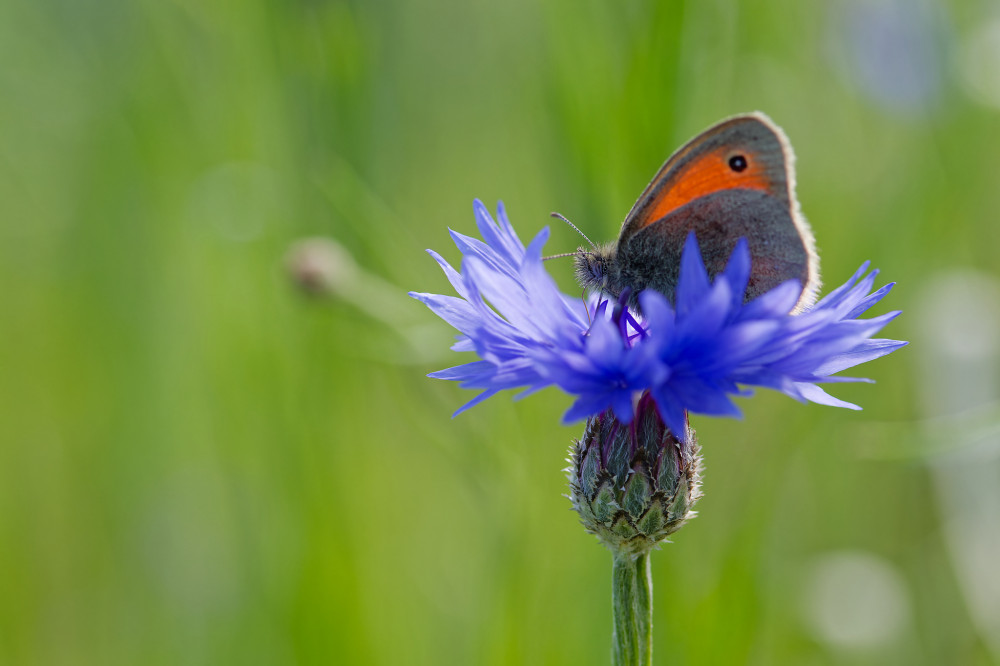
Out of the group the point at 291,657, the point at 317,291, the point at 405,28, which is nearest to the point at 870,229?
the point at 317,291

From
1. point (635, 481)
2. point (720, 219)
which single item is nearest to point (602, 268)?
point (720, 219)

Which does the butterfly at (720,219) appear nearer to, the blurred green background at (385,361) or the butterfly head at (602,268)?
the butterfly head at (602,268)

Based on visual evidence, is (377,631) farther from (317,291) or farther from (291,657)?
(317,291)

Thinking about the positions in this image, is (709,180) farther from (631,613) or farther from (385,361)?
(385,361)

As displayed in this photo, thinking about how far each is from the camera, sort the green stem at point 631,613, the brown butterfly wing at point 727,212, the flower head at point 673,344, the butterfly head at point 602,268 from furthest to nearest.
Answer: the butterfly head at point 602,268 → the brown butterfly wing at point 727,212 → the green stem at point 631,613 → the flower head at point 673,344

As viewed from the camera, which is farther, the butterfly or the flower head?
the butterfly

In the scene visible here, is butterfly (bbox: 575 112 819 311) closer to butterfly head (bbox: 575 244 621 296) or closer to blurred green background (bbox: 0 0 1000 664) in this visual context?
butterfly head (bbox: 575 244 621 296)

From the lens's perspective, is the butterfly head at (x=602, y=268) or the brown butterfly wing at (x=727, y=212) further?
the butterfly head at (x=602, y=268)

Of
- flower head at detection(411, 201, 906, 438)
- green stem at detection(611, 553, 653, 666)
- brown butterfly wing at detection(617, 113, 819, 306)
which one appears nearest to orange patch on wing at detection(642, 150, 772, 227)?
brown butterfly wing at detection(617, 113, 819, 306)

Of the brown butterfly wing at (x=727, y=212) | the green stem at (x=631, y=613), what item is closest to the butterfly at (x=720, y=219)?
the brown butterfly wing at (x=727, y=212)
